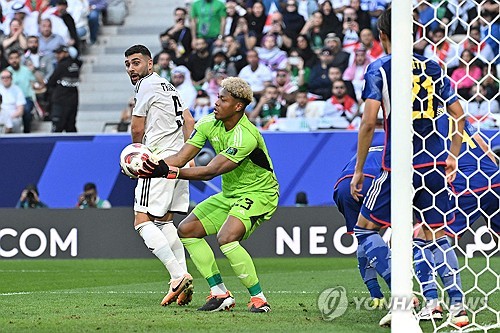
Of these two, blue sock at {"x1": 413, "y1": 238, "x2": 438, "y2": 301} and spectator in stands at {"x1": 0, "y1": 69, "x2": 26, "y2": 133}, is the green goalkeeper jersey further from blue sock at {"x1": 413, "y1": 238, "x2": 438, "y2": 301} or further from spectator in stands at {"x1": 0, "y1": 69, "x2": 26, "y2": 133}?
spectator in stands at {"x1": 0, "y1": 69, "x2": 26, "y2": 133}

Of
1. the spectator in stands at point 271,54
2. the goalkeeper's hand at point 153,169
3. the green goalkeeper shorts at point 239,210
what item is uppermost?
the goalkeeper's hand at point 153,169

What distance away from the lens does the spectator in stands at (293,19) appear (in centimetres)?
1838

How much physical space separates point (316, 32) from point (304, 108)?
206cm

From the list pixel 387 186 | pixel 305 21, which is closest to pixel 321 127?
pixel 305 21

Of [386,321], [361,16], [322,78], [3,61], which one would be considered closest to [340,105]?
[322,78]

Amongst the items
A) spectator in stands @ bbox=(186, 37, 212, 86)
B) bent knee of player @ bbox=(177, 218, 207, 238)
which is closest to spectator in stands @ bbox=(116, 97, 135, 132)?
spectator in stands @ bbox=(186, 37, 212, 86)

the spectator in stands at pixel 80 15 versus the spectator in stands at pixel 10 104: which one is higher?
the spectator in stands at pixel 80 15

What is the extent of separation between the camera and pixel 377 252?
23.2 feet

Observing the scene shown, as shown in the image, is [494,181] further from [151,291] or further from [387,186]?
[151,291]

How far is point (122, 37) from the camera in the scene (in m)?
20.9

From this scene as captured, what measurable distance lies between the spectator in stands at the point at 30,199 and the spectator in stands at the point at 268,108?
11.8ft

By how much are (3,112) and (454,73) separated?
7765 millimetres

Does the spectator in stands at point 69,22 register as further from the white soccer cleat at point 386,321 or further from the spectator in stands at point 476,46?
the white soccer cleat at point 386,321

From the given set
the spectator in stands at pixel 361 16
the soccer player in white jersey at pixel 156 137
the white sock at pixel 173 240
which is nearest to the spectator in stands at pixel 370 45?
the spectator in stands at pixel 361 16
